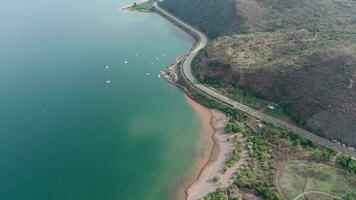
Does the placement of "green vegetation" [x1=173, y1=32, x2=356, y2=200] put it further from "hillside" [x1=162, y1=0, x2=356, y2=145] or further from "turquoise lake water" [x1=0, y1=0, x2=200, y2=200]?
"turquoise lake water" [x1=0, y1=0, x2=200, y2=200]

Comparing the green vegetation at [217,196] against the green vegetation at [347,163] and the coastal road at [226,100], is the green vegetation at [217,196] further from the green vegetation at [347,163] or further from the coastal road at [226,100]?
the coastal road at [226,100]

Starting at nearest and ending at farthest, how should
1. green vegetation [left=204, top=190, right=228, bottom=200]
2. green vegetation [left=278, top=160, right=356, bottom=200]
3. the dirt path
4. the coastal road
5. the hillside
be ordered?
green vegetation [left=204, top=190, right=228, bottom=200] < green vegetation [left=278, top=160, right=356, bottom=200] < the dirt path < the coastal road < the hillside

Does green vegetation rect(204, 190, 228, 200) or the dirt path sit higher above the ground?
green vegetation rect(204, 190, 228, 200)

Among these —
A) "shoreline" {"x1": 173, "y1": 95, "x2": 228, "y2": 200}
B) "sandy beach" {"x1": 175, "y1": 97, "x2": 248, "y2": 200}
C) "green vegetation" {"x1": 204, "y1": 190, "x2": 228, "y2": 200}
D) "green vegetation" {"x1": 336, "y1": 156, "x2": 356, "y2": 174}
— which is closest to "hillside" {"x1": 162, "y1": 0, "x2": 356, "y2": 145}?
"green vegetation" {"x1": 336, "y1": 156, "x2": 356, "y2": 174}

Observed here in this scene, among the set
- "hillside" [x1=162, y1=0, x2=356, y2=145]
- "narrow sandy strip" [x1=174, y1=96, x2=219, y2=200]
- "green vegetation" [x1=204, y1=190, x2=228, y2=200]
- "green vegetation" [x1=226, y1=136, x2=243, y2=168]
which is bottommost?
"narrow sandy strip" [x1=174, y1=96, x2=219, y2=200]

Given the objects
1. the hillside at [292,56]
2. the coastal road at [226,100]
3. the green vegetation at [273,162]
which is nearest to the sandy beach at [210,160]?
the green vegetation at [273,162]

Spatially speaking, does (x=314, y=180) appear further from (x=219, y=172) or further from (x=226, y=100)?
(x=226, y=100)
